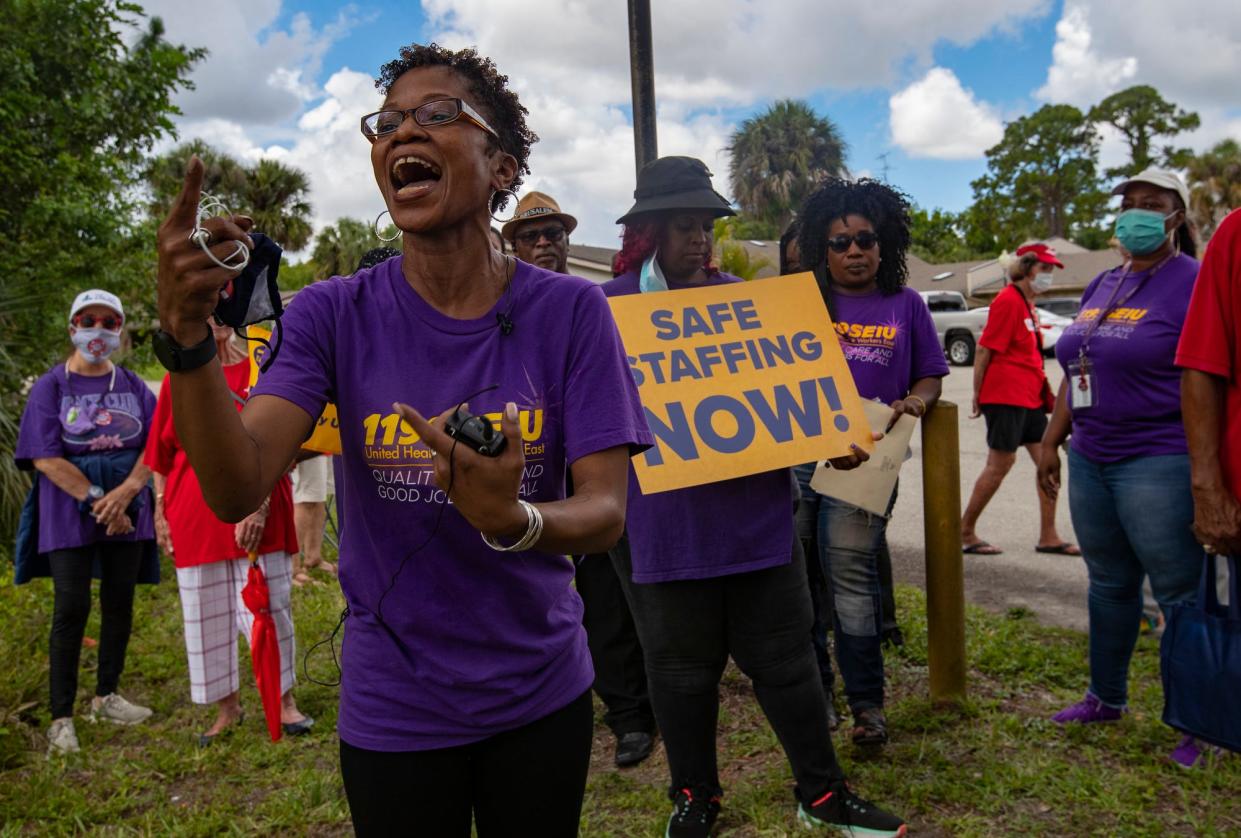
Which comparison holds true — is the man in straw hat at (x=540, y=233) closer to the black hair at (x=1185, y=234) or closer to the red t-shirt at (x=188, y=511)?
the red t-shirt at (x=188, y=511)

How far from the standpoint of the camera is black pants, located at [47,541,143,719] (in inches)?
181

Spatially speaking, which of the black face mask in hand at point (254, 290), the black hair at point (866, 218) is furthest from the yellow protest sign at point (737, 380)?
the black face mask in hand at point (254, 290)

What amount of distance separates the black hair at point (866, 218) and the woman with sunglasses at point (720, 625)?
0.91 metres

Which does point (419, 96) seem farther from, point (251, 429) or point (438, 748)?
point (438, 748)

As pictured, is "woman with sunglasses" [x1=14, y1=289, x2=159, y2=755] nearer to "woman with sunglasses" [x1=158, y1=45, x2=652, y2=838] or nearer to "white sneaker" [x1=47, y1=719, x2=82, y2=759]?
"white sneaker" [x1=47, y1=719, x2=82, y2=759]

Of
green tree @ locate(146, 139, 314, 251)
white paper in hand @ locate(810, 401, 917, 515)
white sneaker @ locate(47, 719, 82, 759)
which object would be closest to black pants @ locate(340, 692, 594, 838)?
white paper in hand @ locate(810, 401, 917, 515)

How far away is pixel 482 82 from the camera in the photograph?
6.29ft

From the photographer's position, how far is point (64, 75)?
970 centimetres

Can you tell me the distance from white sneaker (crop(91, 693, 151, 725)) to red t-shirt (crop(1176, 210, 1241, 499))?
4780mm

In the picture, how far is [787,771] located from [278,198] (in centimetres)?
3932

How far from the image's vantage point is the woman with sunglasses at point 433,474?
1705 mm

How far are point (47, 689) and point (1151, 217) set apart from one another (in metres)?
5.54

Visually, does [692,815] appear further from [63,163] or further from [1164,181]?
[63,163]

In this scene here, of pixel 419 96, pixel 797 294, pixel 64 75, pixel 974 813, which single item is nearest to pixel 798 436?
pixel 797 294
